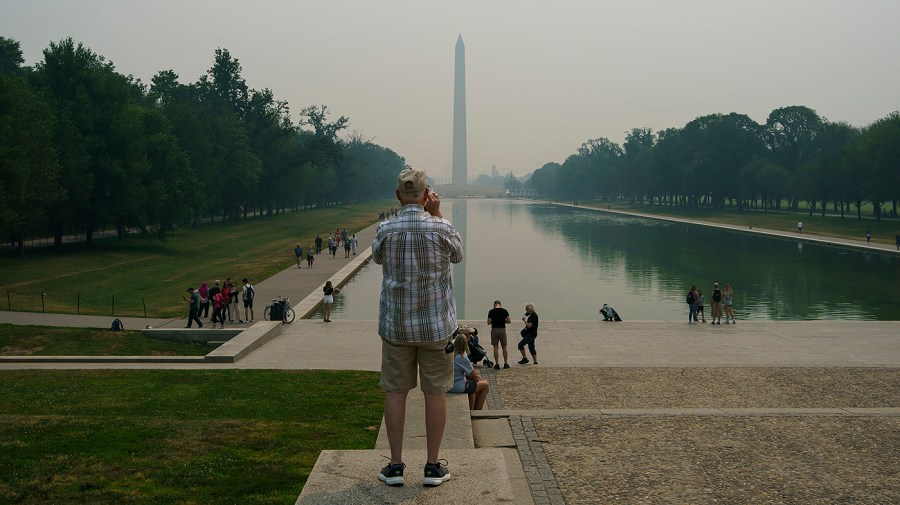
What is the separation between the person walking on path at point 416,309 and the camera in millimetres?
6102

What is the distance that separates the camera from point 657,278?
144ft

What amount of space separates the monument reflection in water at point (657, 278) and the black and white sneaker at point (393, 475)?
77.9ft

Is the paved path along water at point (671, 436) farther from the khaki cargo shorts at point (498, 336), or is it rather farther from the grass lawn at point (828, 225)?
the grass lawn at point (828, 225)

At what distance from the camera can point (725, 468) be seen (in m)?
8.49

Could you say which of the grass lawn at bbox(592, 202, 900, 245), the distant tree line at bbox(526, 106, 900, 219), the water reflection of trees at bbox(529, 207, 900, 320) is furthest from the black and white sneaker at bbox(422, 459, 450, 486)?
the distant tree line at bbox(526, 106, 900, 219)

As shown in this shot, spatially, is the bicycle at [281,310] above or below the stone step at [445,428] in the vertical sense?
below

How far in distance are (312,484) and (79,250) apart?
4969 cm

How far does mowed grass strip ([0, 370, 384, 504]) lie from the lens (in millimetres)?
7316

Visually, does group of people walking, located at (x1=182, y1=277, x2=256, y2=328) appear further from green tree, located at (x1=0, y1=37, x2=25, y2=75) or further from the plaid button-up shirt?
green tree, located at (x1=0, y1=37, x2=25, y2=75)

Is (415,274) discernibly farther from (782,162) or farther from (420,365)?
(782,162)

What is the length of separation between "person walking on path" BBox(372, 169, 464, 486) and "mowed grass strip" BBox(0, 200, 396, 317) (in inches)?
960

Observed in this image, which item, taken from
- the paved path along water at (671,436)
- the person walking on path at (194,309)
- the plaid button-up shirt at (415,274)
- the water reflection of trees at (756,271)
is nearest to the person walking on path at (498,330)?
the paved path along water at (671,436)

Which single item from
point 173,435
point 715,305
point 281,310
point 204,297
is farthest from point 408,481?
point 715,305

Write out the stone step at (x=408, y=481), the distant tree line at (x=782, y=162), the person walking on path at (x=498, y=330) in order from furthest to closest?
the distant tree line at (x=782, y=162) < the person walking on path at (x=498, y=330) < the stone step at (x=408, y=481)
